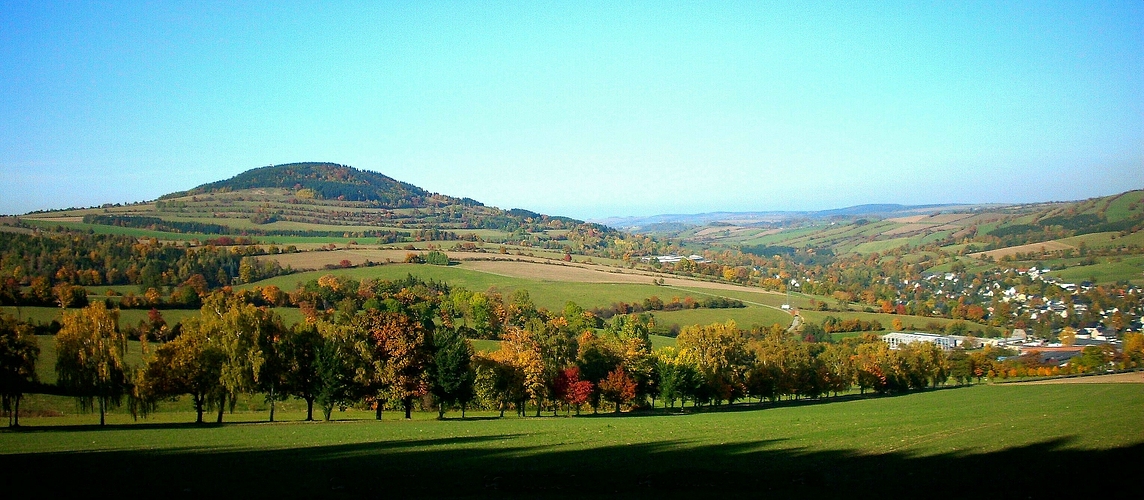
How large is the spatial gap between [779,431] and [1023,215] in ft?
515

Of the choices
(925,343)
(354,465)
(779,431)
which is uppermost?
(354,465)

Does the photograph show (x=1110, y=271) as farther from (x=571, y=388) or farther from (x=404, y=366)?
(x=404, y=366)

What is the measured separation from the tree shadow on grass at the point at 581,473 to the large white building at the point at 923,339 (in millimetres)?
82089

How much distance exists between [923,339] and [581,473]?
94.3 meters

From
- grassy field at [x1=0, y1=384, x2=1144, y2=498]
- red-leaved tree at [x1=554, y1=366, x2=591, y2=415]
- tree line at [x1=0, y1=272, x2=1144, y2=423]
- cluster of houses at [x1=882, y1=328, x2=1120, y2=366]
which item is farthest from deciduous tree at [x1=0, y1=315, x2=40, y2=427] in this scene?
cluster of houses at [x1=882, y1=328, x2=1120, y2=366]

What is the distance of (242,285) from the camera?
10269 centimetres

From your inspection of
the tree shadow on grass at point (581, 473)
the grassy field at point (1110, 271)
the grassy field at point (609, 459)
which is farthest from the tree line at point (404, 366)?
the tree shadow on grass at point (581, 473)

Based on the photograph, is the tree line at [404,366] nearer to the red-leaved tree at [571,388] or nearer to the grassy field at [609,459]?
the red-leaved tree at [571,388]

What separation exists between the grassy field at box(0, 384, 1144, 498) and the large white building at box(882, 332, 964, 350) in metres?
67.4

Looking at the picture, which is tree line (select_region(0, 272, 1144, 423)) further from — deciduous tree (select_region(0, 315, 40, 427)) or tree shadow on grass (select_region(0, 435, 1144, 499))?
tree shadow on grass (select_region(0, 435, 1144, 499))

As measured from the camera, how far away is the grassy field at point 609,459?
17406 mm

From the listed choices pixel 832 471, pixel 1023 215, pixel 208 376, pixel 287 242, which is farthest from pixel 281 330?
pixel 1023 215

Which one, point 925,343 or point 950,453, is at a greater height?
point 950,453

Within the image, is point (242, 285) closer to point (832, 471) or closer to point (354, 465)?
point (354, 465)
